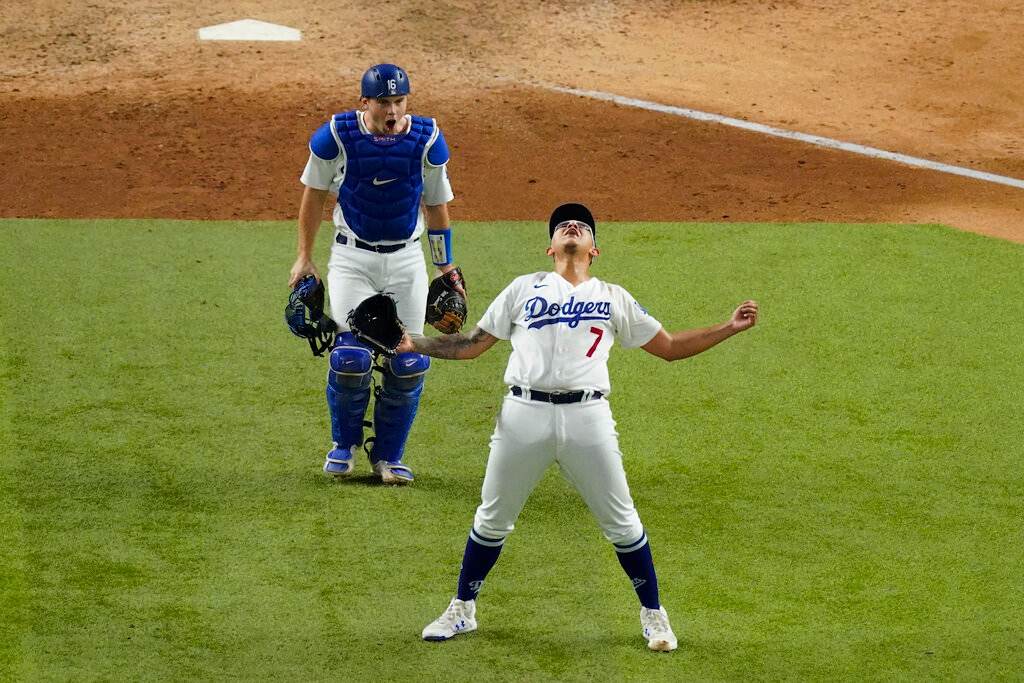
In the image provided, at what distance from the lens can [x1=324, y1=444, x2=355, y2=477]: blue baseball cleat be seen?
820cm

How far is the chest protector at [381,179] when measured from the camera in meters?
7.87

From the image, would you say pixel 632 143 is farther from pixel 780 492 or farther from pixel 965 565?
pixel 965 565

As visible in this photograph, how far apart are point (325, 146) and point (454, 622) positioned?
2697 mm

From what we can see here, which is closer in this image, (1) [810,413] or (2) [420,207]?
(2) [420,207]

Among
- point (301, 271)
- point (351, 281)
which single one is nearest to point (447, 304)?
point (351, 281)

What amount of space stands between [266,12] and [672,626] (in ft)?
39.3

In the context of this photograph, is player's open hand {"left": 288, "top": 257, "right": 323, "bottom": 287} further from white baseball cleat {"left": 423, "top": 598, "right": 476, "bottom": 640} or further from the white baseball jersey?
white baseball cleat {"left": 423, "top": 598, "right": 476, "bottom": 640}

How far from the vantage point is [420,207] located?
8234mm

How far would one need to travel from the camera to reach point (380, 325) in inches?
264

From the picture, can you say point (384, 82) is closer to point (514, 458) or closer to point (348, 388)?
point (348, 388)

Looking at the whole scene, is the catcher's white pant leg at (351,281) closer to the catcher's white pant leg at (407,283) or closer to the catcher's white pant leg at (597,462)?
the catcher's white pant leg at (407,283)

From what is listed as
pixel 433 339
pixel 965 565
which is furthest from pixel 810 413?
pixel 433 339

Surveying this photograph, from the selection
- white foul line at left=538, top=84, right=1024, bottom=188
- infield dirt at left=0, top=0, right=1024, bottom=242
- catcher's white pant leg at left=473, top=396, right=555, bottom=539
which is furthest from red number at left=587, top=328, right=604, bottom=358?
white foul line at left=538, top=84, right=1024, bottom=188

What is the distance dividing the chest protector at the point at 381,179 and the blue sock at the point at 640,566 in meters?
2.44
